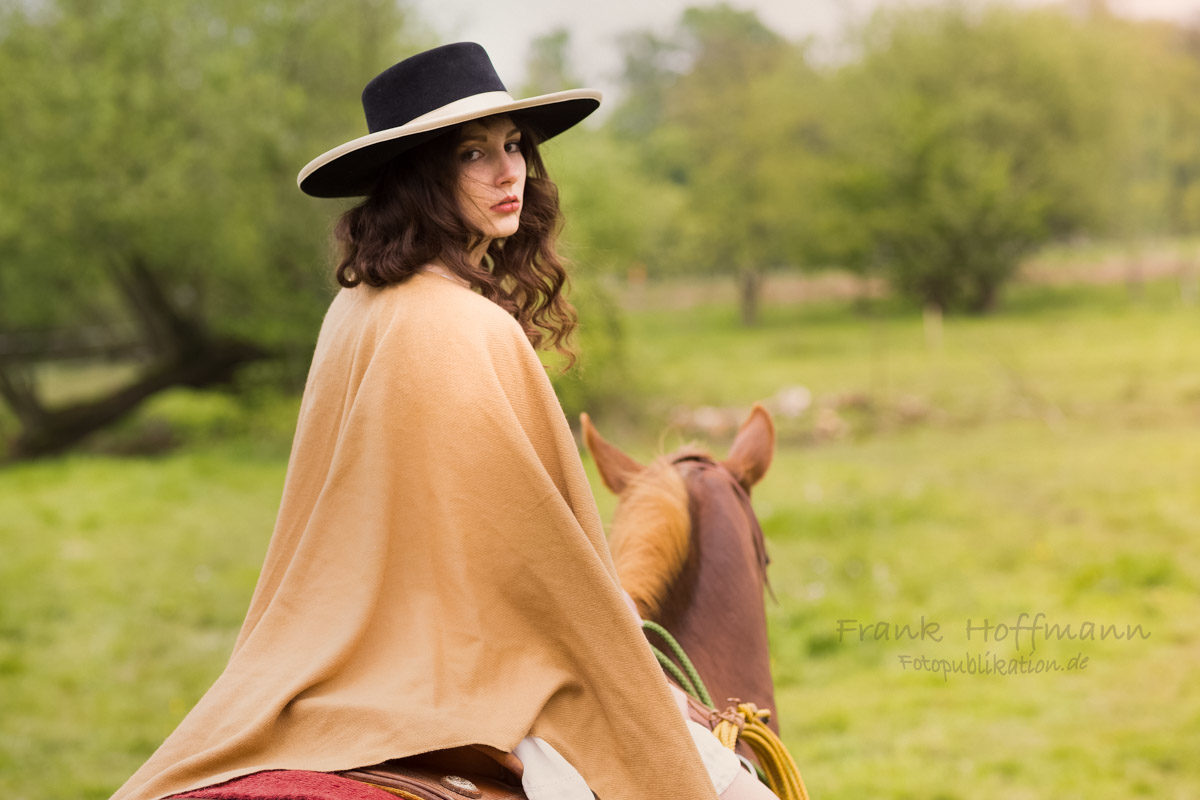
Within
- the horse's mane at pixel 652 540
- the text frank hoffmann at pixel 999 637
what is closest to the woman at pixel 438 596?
the horse's mane at pixel 652 540

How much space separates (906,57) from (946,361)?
41.3 ft

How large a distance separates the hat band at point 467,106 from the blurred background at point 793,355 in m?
1.02

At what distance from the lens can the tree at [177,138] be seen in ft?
45.0

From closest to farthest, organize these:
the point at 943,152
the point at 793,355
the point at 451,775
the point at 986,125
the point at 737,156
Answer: the point at 451,775, the point at 943,152, the point at 793,355, the point at 986,125, the point at 737,156

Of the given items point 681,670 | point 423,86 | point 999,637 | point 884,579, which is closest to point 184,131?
point 884,579

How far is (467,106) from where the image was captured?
6.05 ft

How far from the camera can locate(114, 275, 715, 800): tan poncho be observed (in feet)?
5.39

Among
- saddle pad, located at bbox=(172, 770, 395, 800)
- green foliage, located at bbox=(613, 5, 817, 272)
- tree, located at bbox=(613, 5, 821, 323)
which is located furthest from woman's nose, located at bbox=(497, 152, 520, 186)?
green foliage, located at bbox=(613, 5, 817, 272)

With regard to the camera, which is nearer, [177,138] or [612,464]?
[612,464]

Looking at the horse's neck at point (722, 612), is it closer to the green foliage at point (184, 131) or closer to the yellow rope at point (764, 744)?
the yellow rope at point (764, 744)

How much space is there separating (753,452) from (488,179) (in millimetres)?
1035

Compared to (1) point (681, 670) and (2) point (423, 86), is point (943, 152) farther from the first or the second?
(2) point (423, 86)

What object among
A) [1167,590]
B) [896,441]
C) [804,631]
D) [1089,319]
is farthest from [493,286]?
[1089,319]

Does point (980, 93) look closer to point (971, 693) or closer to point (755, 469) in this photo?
point (971, 693)
